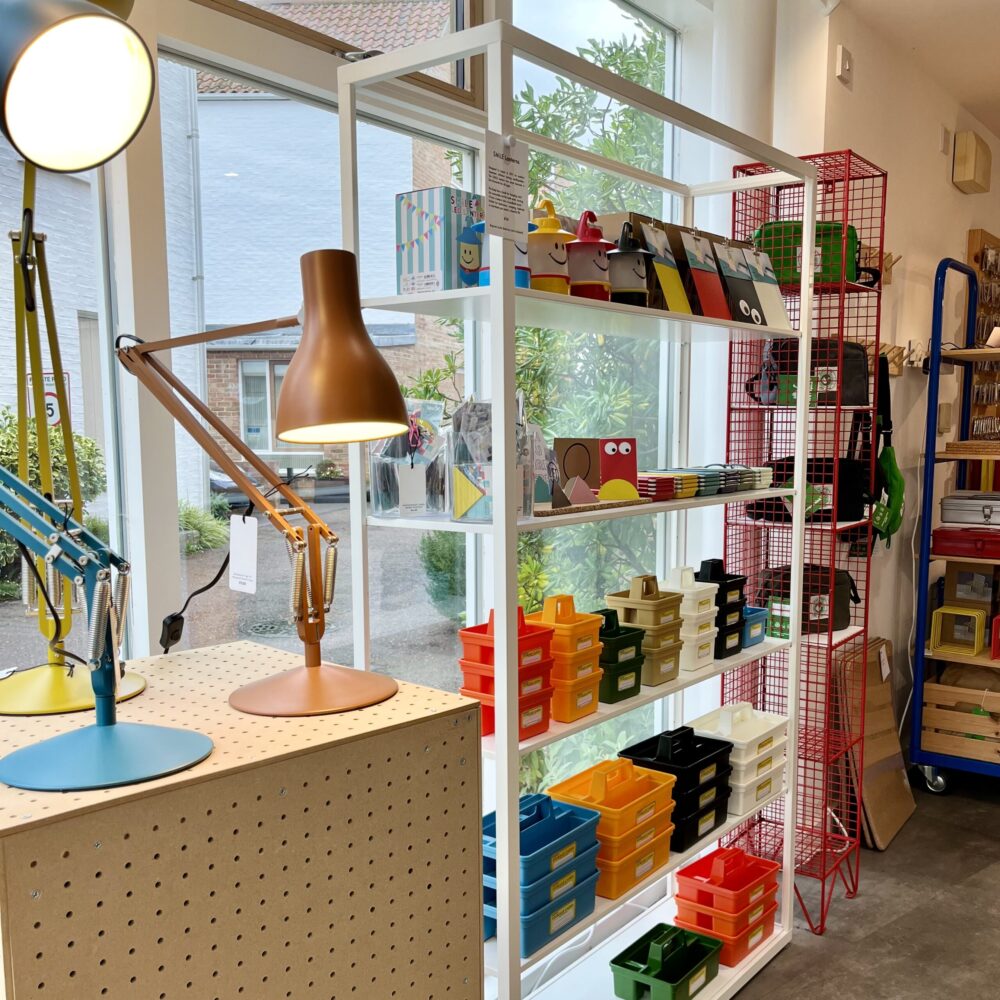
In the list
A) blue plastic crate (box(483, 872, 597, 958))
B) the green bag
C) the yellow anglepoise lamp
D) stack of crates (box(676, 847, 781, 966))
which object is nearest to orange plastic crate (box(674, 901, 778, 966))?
stack of crates (box(676, 847, 781, 966))

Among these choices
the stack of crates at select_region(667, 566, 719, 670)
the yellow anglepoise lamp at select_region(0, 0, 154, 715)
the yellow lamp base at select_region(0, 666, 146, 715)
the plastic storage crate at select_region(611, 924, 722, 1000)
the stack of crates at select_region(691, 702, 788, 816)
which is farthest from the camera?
the stack of crates at select_region(691, 702, 788, 816)

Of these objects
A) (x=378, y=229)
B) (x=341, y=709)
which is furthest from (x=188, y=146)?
(x=341, y=709)

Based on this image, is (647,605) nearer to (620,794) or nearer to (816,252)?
(620,794)

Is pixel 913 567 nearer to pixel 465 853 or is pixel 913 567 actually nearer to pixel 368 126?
pixel 368 126

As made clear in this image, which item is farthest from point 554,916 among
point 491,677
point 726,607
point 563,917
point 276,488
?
point 276,488

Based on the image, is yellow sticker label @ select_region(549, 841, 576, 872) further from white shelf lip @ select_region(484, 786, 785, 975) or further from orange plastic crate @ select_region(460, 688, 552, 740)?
orange plastic crate @ select_region(460, 688, 552, 740)

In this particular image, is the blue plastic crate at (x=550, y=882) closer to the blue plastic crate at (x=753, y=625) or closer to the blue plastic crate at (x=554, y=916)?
the blue plastic crate at (x=554, y=916)

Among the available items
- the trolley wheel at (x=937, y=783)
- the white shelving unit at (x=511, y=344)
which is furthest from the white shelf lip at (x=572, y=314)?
the trolley wheel at (x=937, y=783)

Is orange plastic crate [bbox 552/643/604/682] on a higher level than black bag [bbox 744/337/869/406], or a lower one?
lower

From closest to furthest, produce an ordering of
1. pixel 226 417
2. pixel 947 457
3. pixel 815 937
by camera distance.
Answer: pixel 226 417 → pixel 815 937 → pixel 947 457

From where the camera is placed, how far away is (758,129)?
3227 mm

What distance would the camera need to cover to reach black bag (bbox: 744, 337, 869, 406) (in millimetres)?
A: 2986

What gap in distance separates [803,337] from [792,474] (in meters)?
0.52

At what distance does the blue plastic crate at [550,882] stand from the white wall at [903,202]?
2293 millimetres
